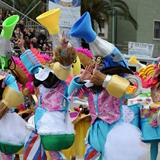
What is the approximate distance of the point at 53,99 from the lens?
14.0ft

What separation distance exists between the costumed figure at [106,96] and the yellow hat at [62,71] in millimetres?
176

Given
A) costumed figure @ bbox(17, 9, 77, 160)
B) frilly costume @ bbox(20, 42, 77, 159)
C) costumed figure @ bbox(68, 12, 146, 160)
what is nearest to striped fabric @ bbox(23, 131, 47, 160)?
costumed figure @ bbox(17, 9, 77, 160)

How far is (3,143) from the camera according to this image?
420 centimetres

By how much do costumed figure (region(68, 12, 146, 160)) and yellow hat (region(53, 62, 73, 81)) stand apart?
0.58ft

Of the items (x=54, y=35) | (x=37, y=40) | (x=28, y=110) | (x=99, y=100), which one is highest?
(x=54, y=35)

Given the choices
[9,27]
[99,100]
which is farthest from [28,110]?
[99,100]

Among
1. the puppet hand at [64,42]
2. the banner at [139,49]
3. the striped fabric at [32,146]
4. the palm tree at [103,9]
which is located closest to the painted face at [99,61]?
the puppet hand at [64,42]

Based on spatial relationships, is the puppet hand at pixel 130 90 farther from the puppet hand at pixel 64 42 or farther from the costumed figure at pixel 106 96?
the puppet hand at pixel 64 42

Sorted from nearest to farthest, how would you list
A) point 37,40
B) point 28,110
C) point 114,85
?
1. point 114,85
2. point 28,110
3. point 37,40

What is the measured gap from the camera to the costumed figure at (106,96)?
3535 mm

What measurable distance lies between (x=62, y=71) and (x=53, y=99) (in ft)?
1.32

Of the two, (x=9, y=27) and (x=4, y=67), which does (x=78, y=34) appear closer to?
(x=9, y=27)

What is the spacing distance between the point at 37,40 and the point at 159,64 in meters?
7.10

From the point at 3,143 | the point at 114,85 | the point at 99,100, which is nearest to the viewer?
the point at 114,85
